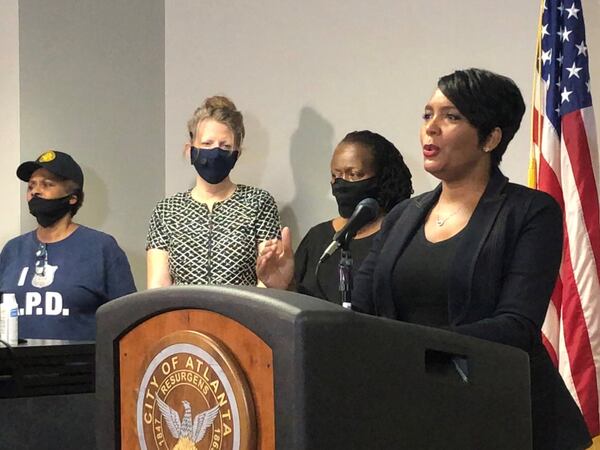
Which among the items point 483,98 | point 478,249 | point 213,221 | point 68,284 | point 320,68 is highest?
point 320,68

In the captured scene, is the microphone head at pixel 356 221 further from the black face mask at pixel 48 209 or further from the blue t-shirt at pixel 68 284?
the black face mask at pixel 48 209

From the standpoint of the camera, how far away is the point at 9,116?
457cm

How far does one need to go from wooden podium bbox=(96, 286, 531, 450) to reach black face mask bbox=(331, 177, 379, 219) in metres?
1.99

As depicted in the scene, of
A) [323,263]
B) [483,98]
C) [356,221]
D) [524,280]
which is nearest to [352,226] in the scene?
[356,221]

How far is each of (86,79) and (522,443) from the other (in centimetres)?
378

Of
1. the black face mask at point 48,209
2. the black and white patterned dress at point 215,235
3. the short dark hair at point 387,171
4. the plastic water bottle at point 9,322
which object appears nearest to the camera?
the plastic water bottle at point 9,322

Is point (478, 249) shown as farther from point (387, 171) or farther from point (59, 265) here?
point (59, 265)

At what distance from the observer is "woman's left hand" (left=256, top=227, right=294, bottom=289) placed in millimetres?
2279

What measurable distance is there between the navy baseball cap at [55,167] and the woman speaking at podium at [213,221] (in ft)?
1.48

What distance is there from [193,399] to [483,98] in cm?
102

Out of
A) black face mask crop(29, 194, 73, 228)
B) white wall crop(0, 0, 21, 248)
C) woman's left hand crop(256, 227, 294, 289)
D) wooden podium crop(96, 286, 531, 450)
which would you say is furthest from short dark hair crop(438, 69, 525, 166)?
white wall crop(0, 0, 21, 248)

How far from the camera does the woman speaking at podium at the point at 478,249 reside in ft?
5.92

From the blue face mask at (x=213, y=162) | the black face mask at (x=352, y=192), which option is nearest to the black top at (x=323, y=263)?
the black face mask at (x=352, y=192)

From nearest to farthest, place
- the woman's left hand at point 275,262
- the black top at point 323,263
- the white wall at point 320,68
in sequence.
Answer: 1. the woman's left hand at point 275,262
2. the black top at point 323,263
3. the white wall at point 320,68
